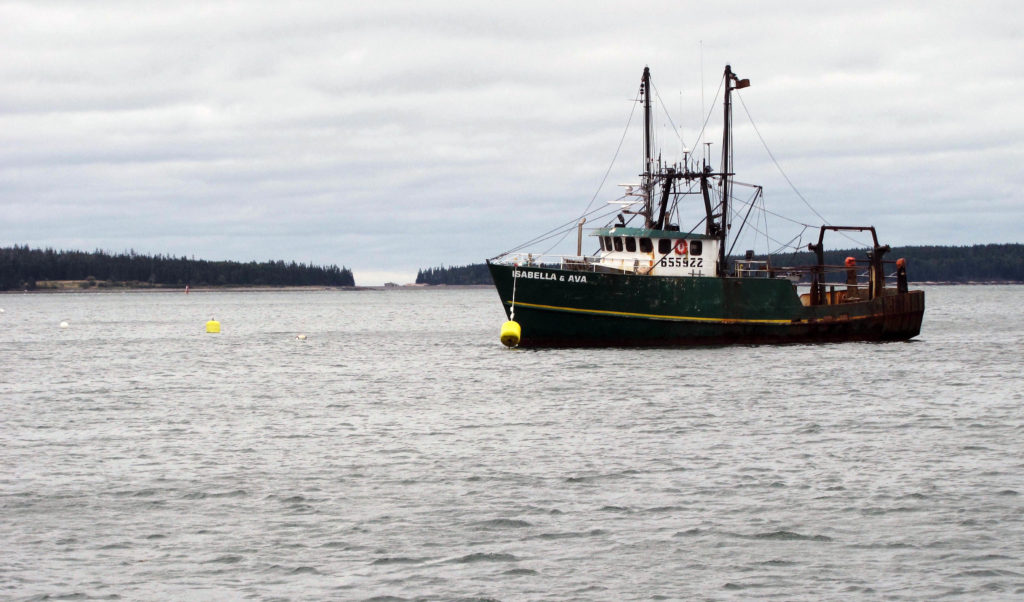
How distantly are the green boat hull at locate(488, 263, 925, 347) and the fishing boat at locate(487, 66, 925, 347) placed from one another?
38 mm

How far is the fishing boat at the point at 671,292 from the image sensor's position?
43594 mm

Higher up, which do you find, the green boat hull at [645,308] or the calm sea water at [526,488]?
the green boat hull at [645,308]

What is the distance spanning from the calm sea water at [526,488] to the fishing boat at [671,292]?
6110 millimetres

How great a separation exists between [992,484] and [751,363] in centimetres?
2284

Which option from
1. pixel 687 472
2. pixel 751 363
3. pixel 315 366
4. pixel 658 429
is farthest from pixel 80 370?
pixel 687 472

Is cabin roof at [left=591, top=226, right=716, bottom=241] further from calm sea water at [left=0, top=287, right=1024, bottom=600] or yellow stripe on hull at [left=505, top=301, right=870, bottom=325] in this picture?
calm sea water at [left=0, top=287, right=1024, bottom=600]

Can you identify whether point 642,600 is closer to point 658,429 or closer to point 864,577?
point 864,577

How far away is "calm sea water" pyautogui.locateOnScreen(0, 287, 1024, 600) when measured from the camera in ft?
43.0

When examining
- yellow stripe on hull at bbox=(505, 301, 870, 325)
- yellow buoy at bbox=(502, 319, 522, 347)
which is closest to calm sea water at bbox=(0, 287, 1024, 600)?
yellow stripe on hull at bbox=(505, 301, 870, 325)

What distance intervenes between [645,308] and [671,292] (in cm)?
124

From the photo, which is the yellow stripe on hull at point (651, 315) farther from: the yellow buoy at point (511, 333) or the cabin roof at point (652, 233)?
the cabin roof at point (652, 233)

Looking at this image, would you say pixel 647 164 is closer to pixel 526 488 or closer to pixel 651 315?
pixel 651 315

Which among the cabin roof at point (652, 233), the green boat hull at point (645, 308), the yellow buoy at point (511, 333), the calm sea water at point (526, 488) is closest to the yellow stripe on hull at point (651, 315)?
the green boat hull at point (645, 308)

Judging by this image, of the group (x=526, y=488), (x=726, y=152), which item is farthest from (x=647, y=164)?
(x=526, y=488)
